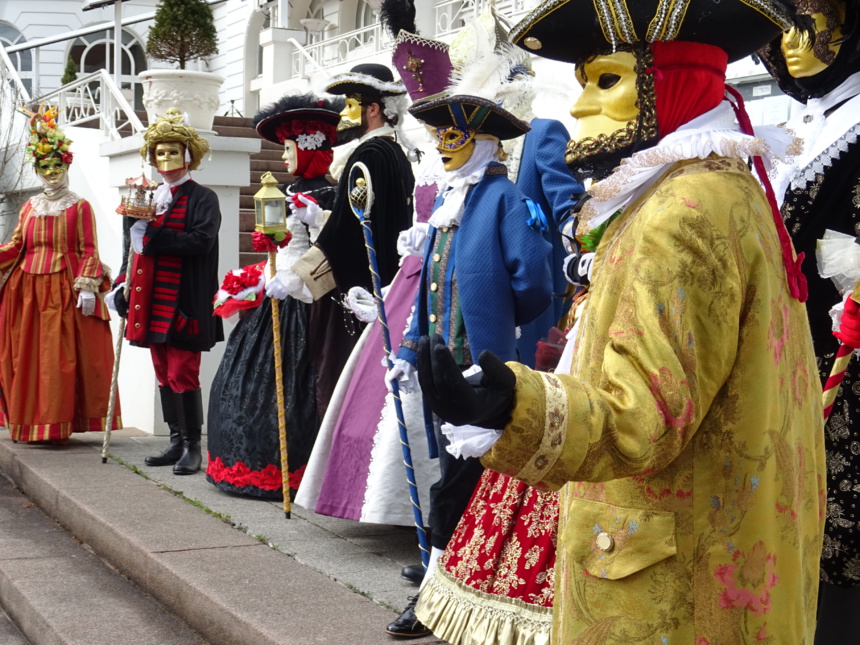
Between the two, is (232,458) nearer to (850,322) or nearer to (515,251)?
(515,251)

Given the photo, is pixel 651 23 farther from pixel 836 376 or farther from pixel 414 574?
pixel 414 574

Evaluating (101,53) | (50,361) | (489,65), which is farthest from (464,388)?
(101,53)

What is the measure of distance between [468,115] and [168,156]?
3.23 meters

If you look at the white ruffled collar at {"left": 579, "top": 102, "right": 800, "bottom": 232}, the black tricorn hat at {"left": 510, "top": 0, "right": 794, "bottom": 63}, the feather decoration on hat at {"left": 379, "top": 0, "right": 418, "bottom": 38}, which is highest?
the feather decoration on hat at {"left": 379, "top": 0, "right": 418, "bottom": 38}

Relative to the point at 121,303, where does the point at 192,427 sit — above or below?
below

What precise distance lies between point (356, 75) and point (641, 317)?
139 inches

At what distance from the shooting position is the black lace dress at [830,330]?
2785 millimetres

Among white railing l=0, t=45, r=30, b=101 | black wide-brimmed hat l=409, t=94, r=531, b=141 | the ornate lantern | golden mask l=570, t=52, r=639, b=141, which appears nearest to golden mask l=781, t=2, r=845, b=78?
black wide-brimmed hat l=409, t=94, r=531, b=141

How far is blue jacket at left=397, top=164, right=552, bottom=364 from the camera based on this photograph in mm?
3545

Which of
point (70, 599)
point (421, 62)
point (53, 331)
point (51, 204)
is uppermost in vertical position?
point (421, 62)

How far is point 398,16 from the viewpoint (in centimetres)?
468

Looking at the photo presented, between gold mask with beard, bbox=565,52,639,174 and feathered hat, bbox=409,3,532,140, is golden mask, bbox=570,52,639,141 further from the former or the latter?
feathered hat, bbox=409,3,532,140

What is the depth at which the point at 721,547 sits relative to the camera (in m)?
1.82

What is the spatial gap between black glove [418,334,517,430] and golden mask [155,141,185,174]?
517 cm
